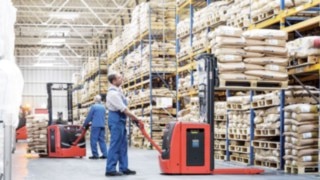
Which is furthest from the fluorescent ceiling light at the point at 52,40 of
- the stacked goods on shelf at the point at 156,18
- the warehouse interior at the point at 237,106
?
the warehouse interior at the point at 237,106

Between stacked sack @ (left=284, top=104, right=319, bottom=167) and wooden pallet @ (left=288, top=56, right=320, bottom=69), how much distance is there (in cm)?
72

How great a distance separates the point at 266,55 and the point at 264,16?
1.21m

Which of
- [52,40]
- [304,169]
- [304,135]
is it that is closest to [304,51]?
[304,135]

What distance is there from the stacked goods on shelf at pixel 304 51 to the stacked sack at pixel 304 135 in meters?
0.77

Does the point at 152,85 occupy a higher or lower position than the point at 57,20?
lower

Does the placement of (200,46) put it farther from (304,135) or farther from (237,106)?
(304,135)

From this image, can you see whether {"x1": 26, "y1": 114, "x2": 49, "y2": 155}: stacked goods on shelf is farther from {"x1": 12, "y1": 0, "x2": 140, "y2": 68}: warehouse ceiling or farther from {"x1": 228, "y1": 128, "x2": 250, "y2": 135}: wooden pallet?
{"x1": 12, "y1": 0, "x2": 140, "y2": 68}: warehouse ceiling

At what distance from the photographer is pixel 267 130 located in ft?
35.0

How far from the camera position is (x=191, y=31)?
14727mm

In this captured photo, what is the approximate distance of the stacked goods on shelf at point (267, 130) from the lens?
10.4 m

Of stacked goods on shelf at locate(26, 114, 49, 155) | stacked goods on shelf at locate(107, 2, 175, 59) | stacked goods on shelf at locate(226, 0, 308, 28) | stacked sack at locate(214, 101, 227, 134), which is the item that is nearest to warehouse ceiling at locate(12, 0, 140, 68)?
stacked goods on shelf at locate(107, 2, 175, 59)

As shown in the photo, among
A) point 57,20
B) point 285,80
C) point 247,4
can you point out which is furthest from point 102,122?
point 57,20

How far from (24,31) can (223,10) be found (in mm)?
28628

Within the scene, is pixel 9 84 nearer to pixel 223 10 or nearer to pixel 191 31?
pixel 223 10
